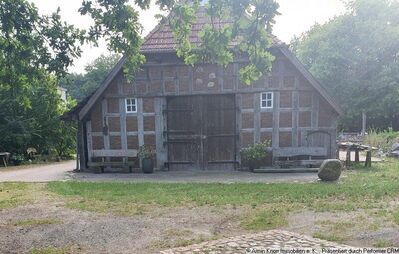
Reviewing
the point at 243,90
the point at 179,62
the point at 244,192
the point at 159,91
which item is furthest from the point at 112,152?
the point at 244,192

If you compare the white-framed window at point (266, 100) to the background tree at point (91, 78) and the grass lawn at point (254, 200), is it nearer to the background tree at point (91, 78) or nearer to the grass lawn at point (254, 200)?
the grass lawn at point (254, 200)

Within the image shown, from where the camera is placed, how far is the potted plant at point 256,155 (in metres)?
13.0

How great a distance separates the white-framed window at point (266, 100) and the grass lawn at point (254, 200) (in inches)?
146

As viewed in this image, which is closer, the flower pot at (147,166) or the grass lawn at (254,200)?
the grass lawn at (254,200)

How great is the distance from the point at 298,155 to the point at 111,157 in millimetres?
6805

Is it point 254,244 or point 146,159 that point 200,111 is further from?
point 254,244

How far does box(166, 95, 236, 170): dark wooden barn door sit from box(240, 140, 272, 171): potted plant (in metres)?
0.62

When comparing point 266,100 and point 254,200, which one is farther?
point 266,100

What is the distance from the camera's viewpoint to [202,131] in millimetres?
13672

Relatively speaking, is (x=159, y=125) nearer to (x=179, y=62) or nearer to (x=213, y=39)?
(x=179, y=62)

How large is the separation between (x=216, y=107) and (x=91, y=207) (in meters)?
6.98

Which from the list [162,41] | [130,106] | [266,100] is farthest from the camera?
[130,106]

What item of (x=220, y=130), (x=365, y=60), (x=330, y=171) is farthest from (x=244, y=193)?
(x=365, y=60)

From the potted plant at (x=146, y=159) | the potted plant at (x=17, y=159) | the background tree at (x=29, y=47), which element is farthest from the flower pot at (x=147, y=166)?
the potted plant at (x=17, y=159)
